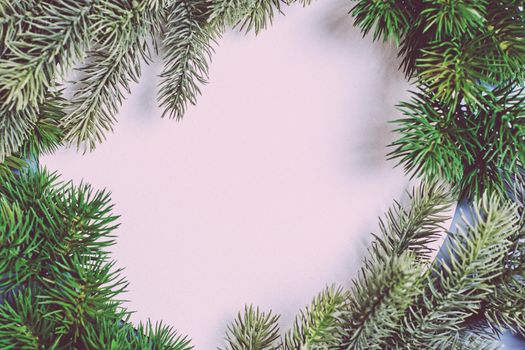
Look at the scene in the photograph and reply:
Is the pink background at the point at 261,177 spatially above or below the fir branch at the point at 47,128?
below

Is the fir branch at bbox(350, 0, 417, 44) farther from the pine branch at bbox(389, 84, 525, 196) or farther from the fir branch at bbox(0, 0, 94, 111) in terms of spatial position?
the fir branch at bbox(0, 0, 94, 111)

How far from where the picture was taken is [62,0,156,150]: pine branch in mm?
458

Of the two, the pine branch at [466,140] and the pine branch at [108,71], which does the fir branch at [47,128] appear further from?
the pine branch at [466,140]

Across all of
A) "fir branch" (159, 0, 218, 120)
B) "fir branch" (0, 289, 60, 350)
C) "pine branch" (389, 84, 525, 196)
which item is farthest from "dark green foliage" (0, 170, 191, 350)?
"pine branch" (389, 84, 525, 196)

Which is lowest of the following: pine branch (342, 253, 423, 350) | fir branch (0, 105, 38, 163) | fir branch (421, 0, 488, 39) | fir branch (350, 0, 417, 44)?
pine branch (342, 253, 423, 350)

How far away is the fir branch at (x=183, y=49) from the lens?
499mm

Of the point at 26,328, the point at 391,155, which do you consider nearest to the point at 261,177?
the point at 391,155

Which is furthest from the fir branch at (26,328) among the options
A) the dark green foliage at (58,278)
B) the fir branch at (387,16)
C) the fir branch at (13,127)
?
the fir branch at (387,16)

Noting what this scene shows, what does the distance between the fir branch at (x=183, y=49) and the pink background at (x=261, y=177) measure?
2 cm

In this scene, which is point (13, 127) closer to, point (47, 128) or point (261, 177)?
point (47, 128)

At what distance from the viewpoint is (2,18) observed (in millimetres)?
430

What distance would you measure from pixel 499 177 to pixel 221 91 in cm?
25

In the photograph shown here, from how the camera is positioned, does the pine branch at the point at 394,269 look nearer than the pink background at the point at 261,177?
Yes

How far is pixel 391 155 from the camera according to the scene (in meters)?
0.52
